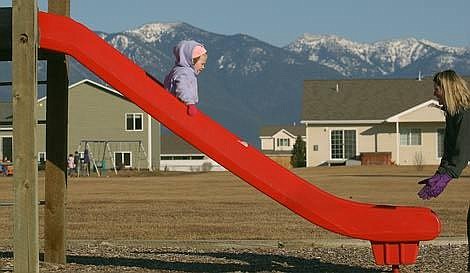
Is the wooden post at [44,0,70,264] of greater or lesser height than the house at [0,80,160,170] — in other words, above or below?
below

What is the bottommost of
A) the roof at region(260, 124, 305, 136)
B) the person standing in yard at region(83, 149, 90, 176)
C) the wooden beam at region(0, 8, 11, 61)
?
the person standing in yard at region(83, 149, 90, 176)

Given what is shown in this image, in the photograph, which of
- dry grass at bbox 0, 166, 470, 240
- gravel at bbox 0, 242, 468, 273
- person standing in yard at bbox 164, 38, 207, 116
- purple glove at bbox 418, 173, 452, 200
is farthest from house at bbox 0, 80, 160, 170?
purple glove at bbox 418, 173, 452, 200

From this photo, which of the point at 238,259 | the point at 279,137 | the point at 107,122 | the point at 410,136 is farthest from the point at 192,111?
the point at 279,137

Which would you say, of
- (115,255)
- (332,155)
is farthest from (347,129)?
(115,255)

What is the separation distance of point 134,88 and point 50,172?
2118mm

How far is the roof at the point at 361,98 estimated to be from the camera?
208 ft

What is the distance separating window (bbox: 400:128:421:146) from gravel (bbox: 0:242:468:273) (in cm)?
4929

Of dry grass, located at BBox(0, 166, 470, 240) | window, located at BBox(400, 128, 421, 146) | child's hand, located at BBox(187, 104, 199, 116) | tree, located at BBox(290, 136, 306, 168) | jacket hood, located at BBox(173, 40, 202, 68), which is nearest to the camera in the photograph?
child's hand, located at BBox(187, 104, 199, 116)

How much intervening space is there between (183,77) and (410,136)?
177 feet

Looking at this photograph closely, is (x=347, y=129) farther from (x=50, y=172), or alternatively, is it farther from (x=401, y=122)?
(x=50, y=172)

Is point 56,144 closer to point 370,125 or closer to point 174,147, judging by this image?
point 370,125

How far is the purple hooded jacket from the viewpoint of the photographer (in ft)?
29.8

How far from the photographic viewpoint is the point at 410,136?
62.2m

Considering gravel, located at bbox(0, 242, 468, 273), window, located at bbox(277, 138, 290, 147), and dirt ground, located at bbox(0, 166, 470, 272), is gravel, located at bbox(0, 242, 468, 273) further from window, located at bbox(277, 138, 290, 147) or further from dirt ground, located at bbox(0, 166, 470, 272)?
window, located at bbox(277, 138, 290, 147)
